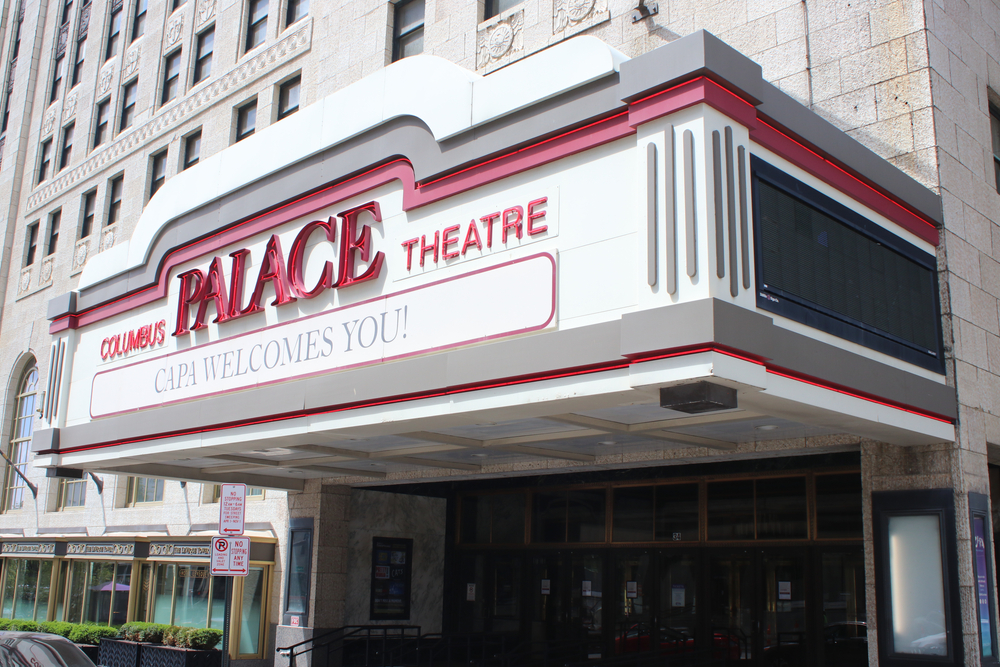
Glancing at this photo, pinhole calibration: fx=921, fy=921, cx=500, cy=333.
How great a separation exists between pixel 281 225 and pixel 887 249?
8.38m

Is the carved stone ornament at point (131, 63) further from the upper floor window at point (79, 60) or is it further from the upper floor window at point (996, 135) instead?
the upper floor window at point (996, 135)

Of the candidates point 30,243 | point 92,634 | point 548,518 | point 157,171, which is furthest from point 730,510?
point 30,243

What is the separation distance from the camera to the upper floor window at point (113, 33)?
3036cm

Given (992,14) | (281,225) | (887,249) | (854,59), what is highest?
(992,14)

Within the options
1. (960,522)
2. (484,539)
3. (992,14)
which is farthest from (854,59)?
(484,539)

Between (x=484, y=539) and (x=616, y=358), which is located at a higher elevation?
(x=616, y=358)

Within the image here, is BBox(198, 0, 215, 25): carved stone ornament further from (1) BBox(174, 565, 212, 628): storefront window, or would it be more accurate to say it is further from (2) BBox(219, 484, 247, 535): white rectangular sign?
(2) BBox(219, 484, 247, 535): white rectangular sign

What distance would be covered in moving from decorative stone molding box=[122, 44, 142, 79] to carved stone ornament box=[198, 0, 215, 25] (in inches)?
140

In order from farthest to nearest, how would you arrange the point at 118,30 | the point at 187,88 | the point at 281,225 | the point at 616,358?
the point at 118,30 → the point at 187,88 → the point at 281,225 → the point at 616,358

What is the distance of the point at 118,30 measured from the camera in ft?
99.8

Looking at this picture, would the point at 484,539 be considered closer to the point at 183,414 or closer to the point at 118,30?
the point at 183,414

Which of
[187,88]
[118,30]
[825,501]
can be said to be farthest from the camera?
[118,30]

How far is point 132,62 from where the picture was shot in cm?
2869

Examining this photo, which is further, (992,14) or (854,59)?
(992,14)
